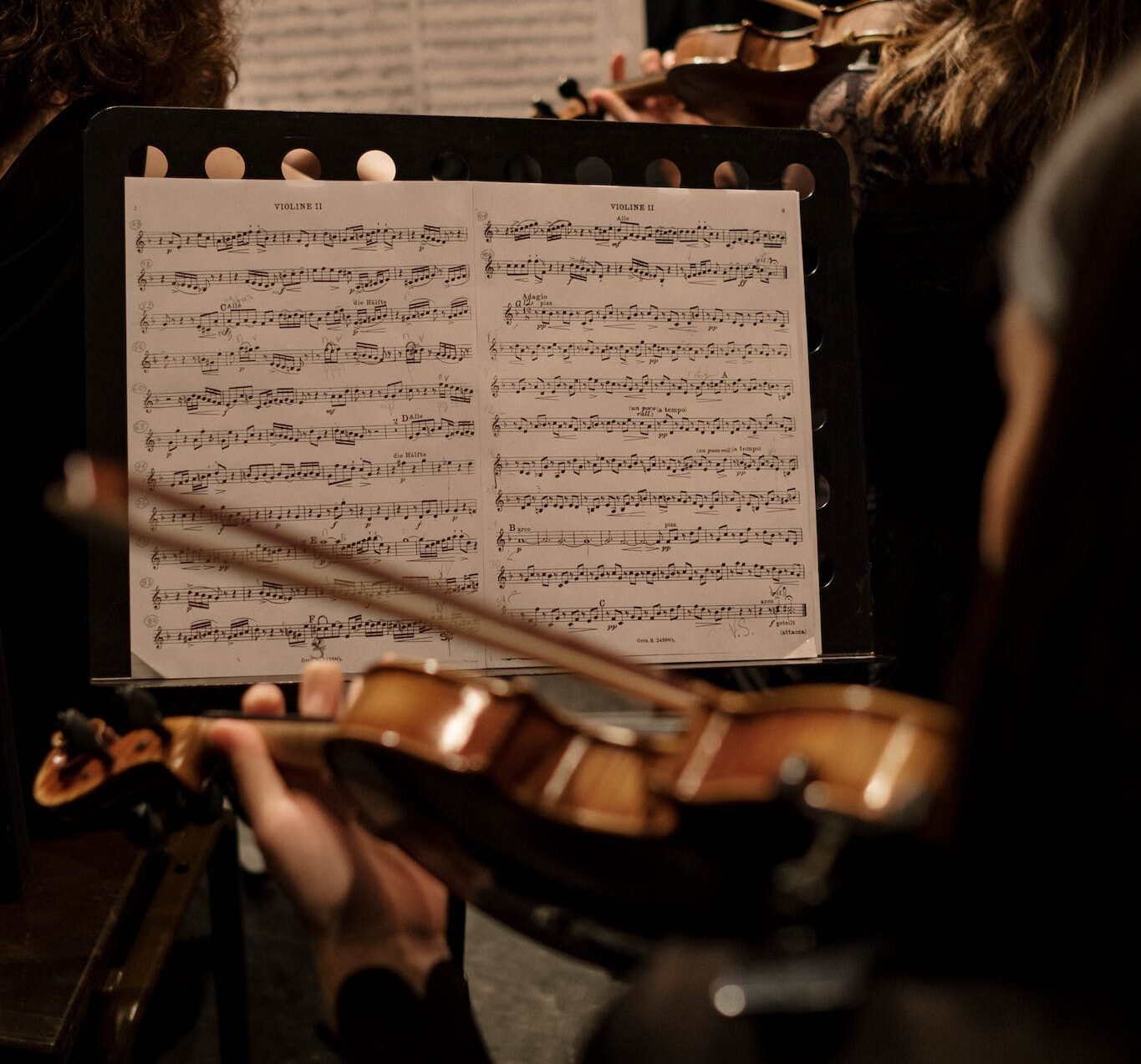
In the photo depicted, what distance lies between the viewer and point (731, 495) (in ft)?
3.56

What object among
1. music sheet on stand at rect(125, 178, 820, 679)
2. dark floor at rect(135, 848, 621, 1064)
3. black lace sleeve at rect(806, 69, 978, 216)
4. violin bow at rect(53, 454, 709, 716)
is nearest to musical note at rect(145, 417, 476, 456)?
music sheet on stand at rect(125, 178, 820, 679)

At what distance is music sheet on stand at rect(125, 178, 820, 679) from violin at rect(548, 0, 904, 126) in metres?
1.08

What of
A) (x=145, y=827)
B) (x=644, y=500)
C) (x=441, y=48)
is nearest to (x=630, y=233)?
(x=644, y=500)

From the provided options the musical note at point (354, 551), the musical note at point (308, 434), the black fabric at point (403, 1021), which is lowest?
the black fabric at point (403, 1021)

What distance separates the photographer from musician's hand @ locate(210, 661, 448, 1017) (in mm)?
760

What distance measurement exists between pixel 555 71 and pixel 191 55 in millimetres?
1401

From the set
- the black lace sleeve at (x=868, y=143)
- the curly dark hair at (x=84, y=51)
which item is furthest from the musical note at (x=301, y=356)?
the black lace sleeve at (x=868, y=143)

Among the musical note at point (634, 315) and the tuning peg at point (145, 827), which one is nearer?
the tuning peg at point (145, 827)

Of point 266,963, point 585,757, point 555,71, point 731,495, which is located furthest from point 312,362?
point 555,71

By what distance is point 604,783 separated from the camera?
25.8 inches

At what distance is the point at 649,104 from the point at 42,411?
1.53 meters

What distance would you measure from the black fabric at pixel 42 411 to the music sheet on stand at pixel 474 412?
0.81ft

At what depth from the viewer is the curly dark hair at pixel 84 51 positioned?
126 cm

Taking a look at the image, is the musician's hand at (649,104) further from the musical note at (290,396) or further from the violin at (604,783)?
the violin at (604,783)
